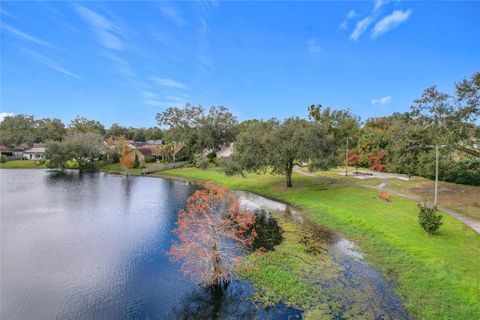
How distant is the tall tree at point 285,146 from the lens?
37.4 meters

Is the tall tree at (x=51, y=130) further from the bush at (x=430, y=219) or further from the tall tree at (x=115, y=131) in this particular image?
the bush at (x=430, y=219)

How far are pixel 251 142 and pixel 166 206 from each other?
13831 mm

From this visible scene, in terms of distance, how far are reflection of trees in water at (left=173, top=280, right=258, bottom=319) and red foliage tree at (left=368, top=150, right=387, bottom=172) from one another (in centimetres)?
4511

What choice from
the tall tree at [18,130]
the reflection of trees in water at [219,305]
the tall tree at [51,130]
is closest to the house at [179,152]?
the tall tree at [51,130]

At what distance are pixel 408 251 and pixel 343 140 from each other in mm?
55548

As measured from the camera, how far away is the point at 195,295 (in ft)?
52.6

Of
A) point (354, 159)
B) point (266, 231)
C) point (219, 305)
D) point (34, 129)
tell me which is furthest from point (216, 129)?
point (34, 129)

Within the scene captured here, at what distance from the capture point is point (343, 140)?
73188mm

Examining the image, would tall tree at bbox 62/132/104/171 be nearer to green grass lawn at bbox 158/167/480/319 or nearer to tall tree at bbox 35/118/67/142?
tall tree at bbox 35/118/67/142

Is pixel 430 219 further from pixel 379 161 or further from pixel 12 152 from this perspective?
pixel 12 152

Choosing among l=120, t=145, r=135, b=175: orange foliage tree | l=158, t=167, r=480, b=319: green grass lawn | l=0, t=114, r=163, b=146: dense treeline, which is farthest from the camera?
l=0, t=114, r=163, b=146: dense treeline

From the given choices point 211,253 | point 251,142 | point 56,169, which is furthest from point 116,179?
point 211,253

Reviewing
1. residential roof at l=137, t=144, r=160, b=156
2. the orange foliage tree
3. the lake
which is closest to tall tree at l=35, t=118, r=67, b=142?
residential roof at l=137, t=144, r=160, b=156

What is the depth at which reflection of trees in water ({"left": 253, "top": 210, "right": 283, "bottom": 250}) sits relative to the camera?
2322cm
